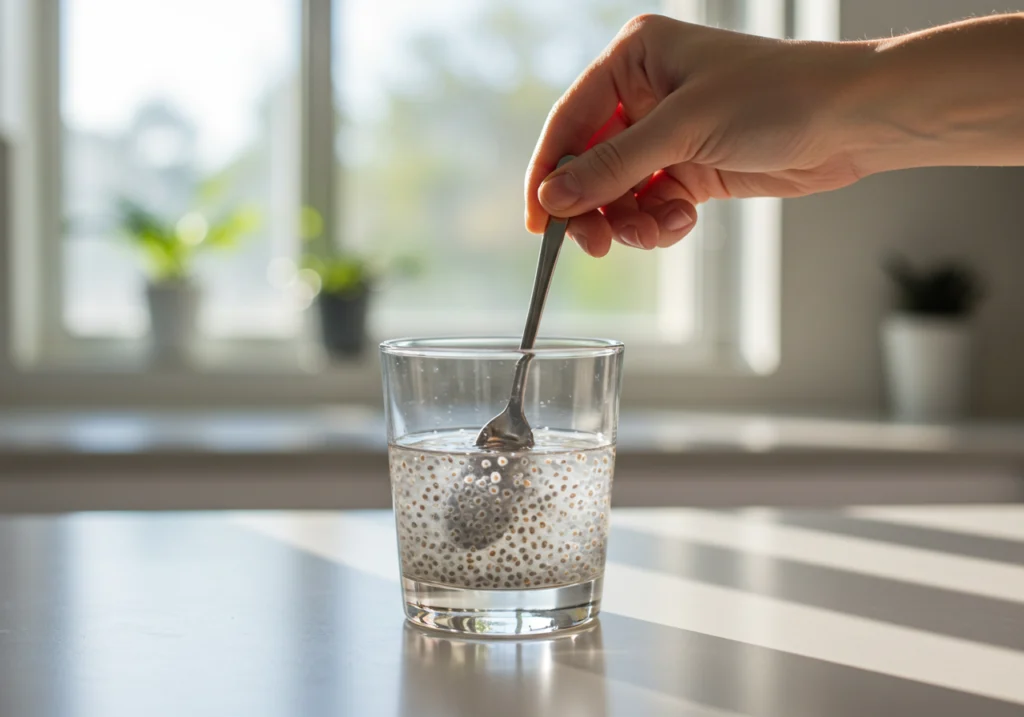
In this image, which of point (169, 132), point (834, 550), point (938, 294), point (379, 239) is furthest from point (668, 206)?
point (169, 132)

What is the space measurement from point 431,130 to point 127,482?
114cm

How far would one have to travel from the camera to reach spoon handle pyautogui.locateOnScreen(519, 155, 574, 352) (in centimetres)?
55

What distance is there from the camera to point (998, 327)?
2.44 meters

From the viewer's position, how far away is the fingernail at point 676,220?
82 cm

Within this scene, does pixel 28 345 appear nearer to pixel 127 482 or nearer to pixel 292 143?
pixel 292 143

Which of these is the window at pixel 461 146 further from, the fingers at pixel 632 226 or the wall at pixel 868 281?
the fingers at pixel 632 226

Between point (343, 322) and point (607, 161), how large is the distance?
5.50 ft

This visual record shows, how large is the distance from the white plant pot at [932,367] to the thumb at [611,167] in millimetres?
1679

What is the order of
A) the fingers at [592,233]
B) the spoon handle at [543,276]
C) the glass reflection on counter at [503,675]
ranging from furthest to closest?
the fingers at [592,233], the spoon handle at [543,276], the glass reflection on counter at [503,675]

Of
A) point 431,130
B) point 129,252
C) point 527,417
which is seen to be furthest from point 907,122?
point 129,252

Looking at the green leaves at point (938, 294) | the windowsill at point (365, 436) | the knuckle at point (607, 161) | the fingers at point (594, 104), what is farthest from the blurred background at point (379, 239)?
the knuckle at point (607, 161)

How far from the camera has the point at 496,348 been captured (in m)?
0.53

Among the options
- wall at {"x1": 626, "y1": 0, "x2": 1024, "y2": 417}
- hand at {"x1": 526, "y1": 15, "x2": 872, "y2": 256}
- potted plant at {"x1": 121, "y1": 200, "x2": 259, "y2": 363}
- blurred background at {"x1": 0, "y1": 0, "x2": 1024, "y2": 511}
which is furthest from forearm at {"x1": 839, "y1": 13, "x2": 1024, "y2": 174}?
potted plant at {"x1": 121, "y1": 200, "x2": 259, "y2": 363}

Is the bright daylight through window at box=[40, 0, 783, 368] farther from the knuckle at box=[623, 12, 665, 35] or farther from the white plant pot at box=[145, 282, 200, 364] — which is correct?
the knuckle at box=[623, 12, 665, 35]
